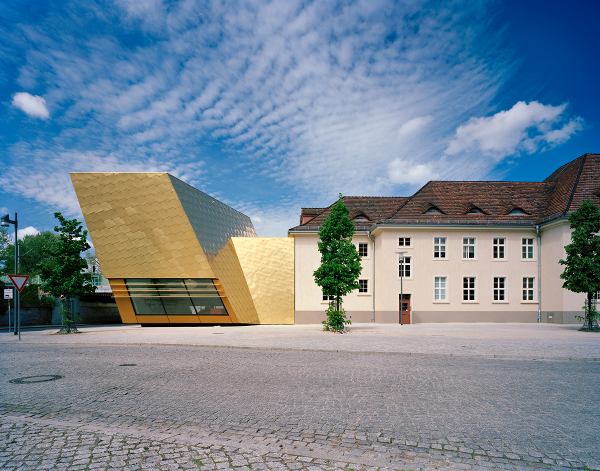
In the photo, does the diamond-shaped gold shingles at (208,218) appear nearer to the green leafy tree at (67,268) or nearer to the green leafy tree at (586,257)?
the green leafy tree at (67,268)

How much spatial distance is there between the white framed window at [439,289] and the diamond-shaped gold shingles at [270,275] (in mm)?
11592

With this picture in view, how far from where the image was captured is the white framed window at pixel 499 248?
31548 mm

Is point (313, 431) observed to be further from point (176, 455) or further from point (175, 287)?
point (175, 287)

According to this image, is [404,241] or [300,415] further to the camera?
[404,241]

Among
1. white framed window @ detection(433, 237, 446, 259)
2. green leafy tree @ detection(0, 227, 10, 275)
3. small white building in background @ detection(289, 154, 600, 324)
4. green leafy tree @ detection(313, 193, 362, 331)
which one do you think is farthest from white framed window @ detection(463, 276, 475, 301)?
green leafy tree @ detection(0, 227, 10, 275)

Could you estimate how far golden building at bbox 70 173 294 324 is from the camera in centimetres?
2711

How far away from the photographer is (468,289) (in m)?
31.1

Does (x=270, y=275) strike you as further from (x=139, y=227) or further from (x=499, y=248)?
(x=499, y=248)

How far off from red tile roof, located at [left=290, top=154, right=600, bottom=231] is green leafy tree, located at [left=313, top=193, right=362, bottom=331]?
8.42m

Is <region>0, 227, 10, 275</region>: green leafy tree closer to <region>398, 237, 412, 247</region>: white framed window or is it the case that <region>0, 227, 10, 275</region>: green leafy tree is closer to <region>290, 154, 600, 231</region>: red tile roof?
<region>290, 154, 600, 231</region>: red tile roof

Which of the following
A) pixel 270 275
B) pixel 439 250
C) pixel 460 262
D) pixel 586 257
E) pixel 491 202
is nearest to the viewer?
pixel 586 257

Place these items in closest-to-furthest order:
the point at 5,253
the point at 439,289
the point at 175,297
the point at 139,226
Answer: the point at 139,226, the point at 175,297, the point at 439,289, the point at 5,253

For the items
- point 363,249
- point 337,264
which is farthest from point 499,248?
point 337,264

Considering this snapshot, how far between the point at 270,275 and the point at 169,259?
8.35 meters
